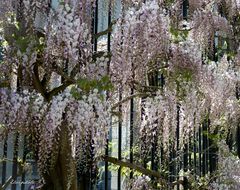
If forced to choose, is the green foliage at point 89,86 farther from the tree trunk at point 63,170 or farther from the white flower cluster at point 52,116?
the tree trunk at point 63,170

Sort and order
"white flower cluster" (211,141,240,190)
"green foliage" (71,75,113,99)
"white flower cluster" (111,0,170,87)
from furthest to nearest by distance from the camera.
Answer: "white flower cluster" (211,141,240,190) < "white flower cluster" (111,0,170,87) < "green foliage" (71,75,113,99)

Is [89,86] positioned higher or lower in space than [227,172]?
higher

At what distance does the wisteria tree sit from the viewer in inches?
102

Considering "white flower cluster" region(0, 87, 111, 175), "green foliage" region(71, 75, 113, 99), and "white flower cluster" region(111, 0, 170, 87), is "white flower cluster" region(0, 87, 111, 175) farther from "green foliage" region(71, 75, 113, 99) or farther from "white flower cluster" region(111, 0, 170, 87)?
"white flower cluster" region(111, 0, 170, 87)

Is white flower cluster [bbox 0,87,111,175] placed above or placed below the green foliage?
below

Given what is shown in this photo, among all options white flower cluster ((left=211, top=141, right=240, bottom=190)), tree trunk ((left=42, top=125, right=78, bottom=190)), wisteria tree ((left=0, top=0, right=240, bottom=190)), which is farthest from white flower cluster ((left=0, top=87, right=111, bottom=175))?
white flower cluster ((left=211, top=141, right=240, bottom=190))

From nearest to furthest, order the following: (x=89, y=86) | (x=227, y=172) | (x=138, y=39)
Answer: (x=89, y=86) < (x=138, y=39) < (x=227, y=172)

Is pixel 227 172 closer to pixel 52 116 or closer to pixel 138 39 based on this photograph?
pixel 138 39

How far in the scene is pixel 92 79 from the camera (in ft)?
8.57

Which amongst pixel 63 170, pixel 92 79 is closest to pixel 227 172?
pixel 63 170

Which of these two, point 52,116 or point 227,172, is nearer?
point 52,116

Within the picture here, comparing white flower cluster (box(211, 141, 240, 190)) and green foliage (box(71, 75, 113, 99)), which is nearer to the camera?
green foliage (box(71, 75, 113, 99))

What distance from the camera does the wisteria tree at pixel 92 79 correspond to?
258 cm

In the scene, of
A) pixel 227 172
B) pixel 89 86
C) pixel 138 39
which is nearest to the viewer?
pixel 89 86
